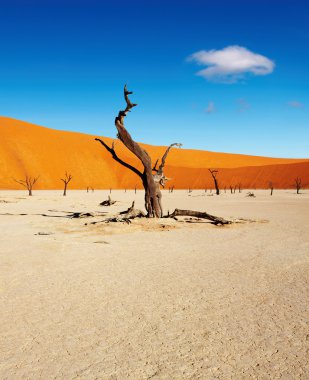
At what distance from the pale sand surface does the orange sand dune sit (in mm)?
69661

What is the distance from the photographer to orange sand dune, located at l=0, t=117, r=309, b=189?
82.8 metres

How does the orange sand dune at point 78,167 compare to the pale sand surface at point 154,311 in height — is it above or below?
above

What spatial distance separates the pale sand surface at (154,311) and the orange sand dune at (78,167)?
6966 centimetres

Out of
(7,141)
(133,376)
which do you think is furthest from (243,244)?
(7,141)

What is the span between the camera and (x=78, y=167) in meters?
93.2

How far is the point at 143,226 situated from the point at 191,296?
7.95m

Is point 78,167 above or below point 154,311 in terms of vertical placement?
above

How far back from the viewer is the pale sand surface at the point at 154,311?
3.62 metres

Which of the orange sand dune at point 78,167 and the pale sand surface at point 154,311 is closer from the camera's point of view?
the pale sand surface at point 154,311

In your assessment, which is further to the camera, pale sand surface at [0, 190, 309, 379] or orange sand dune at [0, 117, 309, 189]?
orange sand dune at [0, 117, 309, 189]

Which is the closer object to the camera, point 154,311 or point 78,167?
point 154,311

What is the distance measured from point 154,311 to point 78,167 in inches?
3564

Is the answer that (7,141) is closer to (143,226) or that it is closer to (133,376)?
(143,226)

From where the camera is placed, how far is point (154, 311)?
A: 5.05m
